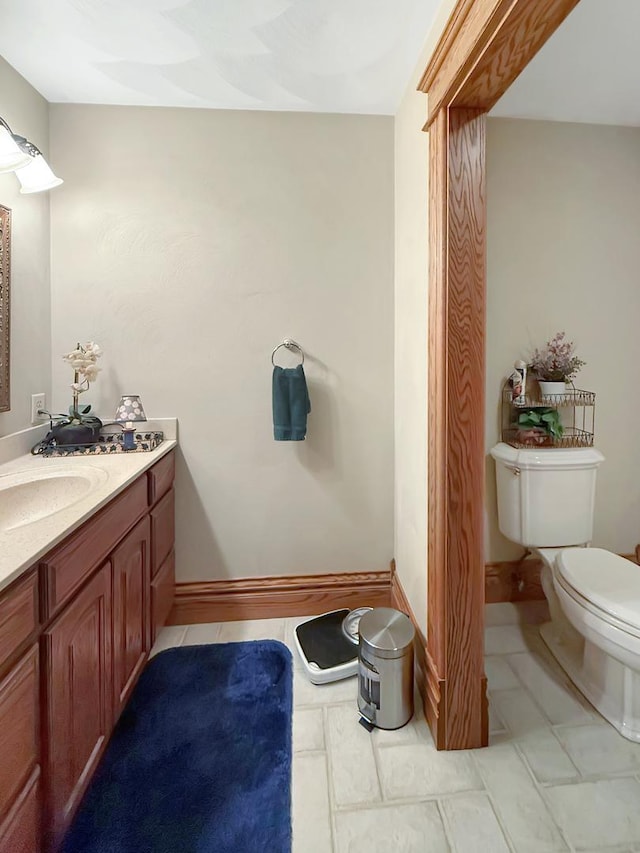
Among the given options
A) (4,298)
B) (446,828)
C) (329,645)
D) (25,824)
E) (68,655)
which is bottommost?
(446,828)

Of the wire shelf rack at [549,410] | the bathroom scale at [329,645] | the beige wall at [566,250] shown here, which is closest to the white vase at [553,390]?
the wire shelf rack at [549,410]

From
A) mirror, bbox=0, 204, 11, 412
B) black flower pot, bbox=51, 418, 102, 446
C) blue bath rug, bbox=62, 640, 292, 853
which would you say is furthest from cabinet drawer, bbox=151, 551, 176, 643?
mirror, bbox=0, 204, 11, 412

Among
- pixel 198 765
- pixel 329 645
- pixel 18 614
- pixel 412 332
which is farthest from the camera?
pixel 329 645

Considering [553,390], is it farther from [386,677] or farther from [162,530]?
[162,530]

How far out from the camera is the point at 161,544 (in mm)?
1796

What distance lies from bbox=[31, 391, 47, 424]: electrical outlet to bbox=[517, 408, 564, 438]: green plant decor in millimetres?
2098

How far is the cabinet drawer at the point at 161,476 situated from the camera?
5.42 feet

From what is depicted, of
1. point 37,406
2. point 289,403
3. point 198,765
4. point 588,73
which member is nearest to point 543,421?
point 289,403

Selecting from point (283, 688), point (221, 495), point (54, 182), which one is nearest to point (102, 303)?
point (54, 182)

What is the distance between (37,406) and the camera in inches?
71.3

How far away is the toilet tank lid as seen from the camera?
5.87 ft

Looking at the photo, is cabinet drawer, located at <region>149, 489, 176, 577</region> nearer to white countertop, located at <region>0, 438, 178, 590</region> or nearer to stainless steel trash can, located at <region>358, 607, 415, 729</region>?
white countertop, located at <region>0, 438, 178, 590</region>

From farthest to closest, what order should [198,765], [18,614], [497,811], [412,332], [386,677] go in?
[412,332] < [386,677] < [198,765] < [497,811] < [18,614]

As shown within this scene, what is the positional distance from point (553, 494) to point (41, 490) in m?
1.94
